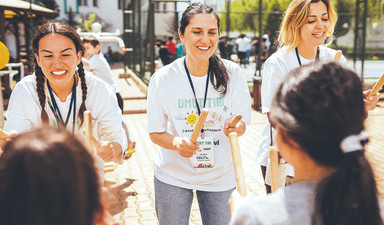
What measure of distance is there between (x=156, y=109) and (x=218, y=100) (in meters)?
0.35

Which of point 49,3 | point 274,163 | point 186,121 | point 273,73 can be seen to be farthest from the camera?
point 49,3

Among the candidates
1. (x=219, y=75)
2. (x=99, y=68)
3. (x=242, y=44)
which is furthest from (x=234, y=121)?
(x=242, y=44)

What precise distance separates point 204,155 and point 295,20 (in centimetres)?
108

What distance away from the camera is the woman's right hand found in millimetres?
2092

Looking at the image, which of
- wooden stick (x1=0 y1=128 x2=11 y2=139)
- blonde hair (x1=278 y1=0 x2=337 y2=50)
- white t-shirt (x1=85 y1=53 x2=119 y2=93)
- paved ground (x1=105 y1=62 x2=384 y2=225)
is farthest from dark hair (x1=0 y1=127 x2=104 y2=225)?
white t-shirt (x1=85 y1=53 x2=119 y2=93)

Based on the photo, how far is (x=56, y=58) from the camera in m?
2.23

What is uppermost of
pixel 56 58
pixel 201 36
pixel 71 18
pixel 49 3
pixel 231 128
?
pixel 49 3

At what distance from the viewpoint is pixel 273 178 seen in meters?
1.47

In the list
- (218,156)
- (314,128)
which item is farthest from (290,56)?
(314,128)

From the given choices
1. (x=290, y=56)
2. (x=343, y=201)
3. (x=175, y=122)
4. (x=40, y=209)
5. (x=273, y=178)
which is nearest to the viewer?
(x=40, y=209)

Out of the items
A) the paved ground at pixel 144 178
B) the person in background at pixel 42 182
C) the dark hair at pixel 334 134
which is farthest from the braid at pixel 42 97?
the dark hair at pixel 334 134

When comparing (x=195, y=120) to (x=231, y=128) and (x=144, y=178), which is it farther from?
(x=144, y=178)

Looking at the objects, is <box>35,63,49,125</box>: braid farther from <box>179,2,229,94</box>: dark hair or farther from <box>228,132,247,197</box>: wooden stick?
<box>228,132,247,197</box>: wooden stick

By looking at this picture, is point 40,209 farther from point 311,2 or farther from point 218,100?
point 311,2
